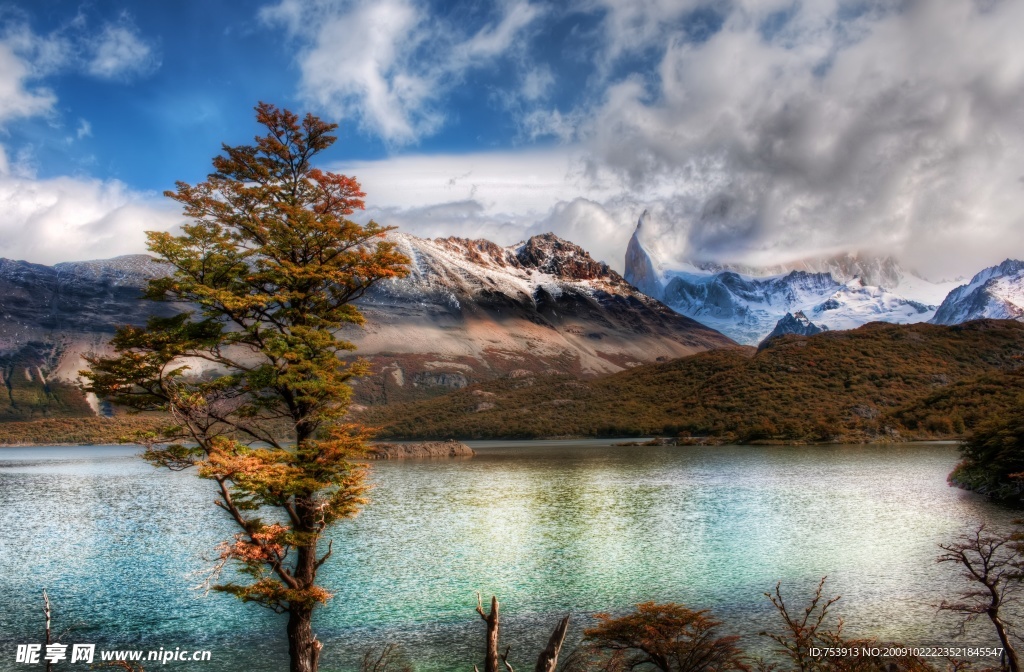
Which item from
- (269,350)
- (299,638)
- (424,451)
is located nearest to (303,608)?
(299,638)

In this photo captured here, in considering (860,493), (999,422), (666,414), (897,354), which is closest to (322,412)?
(860,493)

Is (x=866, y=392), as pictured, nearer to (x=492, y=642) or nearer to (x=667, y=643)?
(x=667, y=643)

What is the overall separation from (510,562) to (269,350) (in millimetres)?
22350

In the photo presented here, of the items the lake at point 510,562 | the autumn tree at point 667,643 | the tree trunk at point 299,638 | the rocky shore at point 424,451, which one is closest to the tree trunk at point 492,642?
the autumn tree at point 667,643

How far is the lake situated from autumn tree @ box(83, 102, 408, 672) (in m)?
3.22

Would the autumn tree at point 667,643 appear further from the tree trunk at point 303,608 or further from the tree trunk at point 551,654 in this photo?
the tree trunk at point 303,608

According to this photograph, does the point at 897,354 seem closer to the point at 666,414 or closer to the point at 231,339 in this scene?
the point at 666,414

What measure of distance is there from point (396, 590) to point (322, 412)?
572 inches

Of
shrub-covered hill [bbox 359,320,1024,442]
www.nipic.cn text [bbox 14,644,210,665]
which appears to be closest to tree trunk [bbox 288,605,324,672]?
www.nipic.cn text [bbox 14,644,210,665]

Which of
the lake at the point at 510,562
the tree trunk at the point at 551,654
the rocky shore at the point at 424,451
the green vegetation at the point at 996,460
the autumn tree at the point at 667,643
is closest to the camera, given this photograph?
the tree trunk at the point at 551,654

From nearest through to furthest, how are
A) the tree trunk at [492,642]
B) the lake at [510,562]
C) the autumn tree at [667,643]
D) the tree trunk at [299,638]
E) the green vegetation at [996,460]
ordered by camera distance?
1. the tree trunk at [492,642]
2. the autumn tree at [667,643]
3. the tree trunk at [299,638]
4. the lake at [510,562]
5. the green vegetation at [996,460]

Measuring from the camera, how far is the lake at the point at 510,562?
1016 inches

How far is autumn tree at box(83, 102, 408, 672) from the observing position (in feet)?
62.2

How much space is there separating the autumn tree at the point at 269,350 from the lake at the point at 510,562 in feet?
10.5
